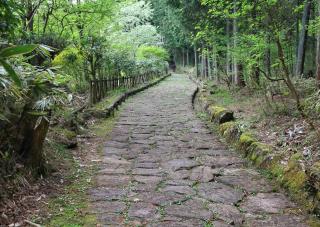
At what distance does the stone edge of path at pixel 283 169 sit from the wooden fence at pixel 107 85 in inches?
217

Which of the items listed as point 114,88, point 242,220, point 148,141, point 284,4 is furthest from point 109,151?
point 114,88

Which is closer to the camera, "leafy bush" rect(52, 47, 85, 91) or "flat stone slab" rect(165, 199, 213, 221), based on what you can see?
"flat stone slab" rect(165, 199, 213, 221)

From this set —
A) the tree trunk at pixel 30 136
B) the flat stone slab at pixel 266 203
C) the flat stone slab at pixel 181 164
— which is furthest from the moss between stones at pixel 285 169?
the tree trunk at pixel 30 136

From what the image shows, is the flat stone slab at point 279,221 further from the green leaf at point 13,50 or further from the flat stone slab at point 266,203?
the green leaf at point 13,50

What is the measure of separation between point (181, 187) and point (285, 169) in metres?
1.41

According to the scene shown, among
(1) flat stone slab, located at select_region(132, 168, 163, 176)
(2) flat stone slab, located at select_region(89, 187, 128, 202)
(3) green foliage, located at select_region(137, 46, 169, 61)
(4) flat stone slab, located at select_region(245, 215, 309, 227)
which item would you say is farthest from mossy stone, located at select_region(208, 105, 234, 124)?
(3) green foliage, located at select_region(137, 46, 169, 61)

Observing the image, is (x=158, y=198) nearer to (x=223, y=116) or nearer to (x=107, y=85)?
(x=223, y=116)

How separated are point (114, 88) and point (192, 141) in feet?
28.6

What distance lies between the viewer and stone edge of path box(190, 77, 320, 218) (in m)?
4.23

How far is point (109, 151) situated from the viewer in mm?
6879

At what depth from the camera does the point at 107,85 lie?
47.9 ft

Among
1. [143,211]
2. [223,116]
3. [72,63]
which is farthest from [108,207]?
[72,63]

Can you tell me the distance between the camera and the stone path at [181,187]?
4.04m

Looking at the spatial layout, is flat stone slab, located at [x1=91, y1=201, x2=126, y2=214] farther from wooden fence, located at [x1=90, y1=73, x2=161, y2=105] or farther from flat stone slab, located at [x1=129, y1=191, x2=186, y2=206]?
wooden fence, located at [x1=90, y1=73, x2=161, y2=105]
